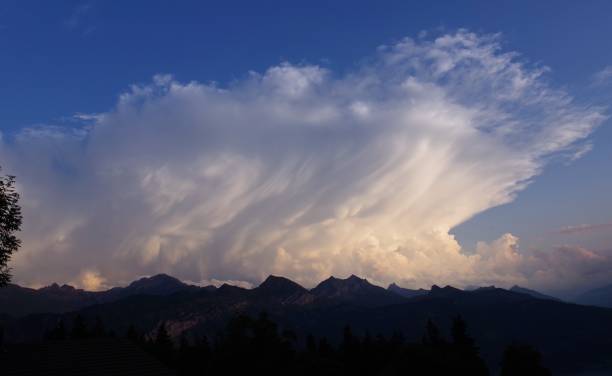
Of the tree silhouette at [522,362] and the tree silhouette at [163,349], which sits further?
the tree silhouette at [163,349]

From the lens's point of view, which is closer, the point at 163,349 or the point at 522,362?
the point at 522,362

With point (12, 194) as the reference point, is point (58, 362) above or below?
below

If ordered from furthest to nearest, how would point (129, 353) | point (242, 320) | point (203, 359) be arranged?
point (203, 359) → point (242, 320) → point (129, 353)

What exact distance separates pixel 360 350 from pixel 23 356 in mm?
88987

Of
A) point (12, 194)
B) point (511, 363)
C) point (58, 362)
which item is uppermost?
point (12, 194)

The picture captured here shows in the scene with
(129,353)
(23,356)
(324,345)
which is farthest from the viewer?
(324,345)

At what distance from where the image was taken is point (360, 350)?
112 m

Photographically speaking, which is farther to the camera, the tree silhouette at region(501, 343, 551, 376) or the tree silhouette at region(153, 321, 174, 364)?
the tree silhouette at region(153, 321, 174, 364)

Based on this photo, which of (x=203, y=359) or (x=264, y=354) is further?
(x=203, y=359)

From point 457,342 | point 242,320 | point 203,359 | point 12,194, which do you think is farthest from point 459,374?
point 203,359

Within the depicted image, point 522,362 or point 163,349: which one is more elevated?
point 163,349

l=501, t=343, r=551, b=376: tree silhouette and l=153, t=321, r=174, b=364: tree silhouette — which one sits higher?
l=153, t=321, r=174, b=364: tree silhouette

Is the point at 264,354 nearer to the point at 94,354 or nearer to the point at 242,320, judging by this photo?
the point at 242,320

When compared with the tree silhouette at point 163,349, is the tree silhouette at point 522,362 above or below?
below
